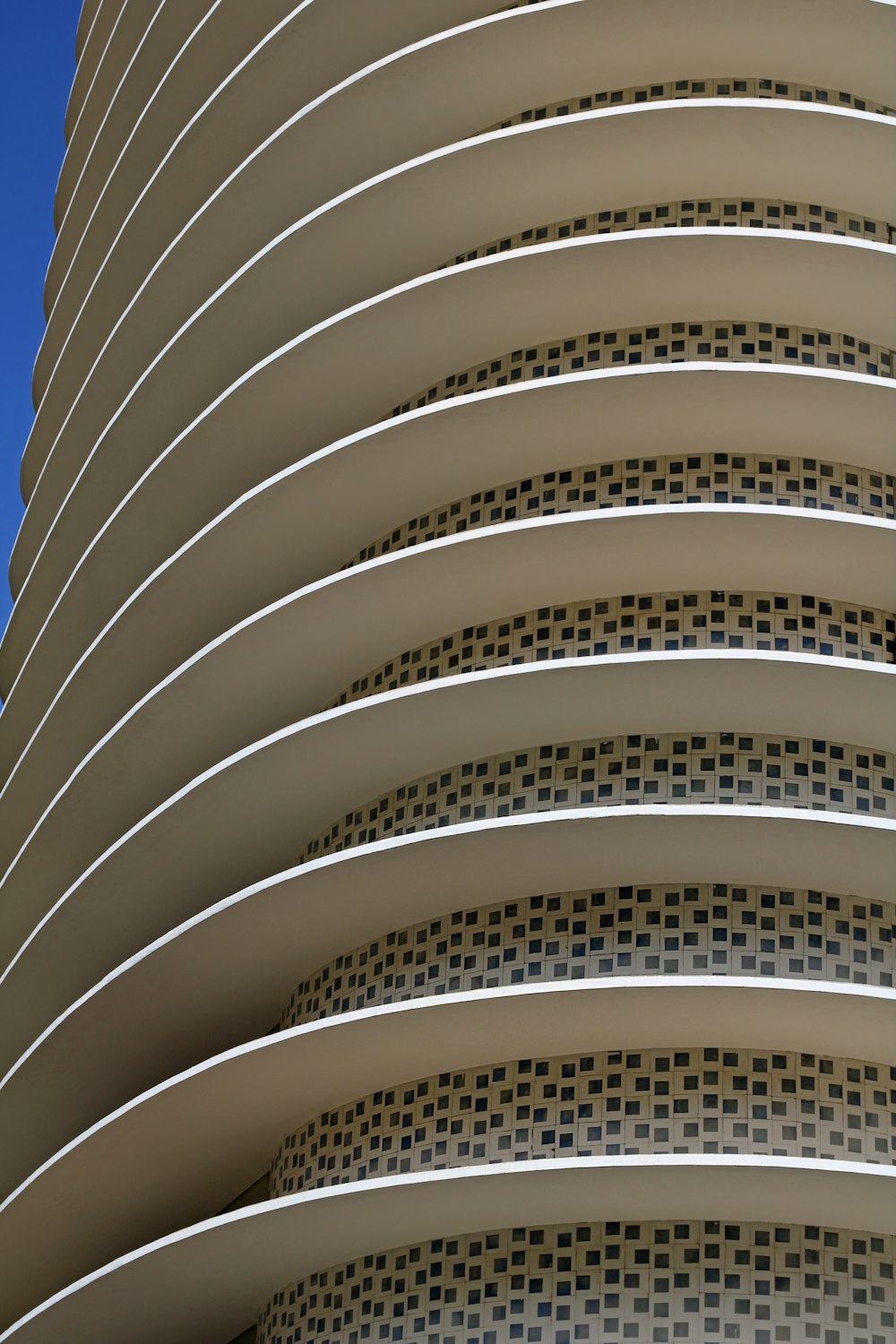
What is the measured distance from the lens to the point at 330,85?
72.7 ft

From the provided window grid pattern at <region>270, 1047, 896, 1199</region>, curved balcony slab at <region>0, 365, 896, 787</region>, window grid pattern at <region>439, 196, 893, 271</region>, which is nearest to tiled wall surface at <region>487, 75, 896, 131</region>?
window grid pattern at <region>439, 196, 893, 271</region>

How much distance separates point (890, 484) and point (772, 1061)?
557 centimetres

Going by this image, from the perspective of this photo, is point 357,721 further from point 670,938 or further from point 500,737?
point 670,938

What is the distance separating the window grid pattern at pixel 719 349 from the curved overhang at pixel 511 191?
1.46 meters

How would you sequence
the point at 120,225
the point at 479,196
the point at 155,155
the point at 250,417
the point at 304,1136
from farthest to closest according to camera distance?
the point at 120,225
the point at 155,155
the point at 250,417
the point at 479,196
the point at 304,1136

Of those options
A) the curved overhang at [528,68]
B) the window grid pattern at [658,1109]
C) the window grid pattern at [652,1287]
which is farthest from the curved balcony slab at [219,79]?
the window grid pattern at [652,1287]

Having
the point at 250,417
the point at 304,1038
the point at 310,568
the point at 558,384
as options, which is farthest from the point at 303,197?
the point at 304,1038

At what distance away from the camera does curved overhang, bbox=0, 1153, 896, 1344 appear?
12.2m

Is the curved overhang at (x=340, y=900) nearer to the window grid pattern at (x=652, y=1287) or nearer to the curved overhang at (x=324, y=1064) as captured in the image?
the curved overhang at (x=324, y=1064)

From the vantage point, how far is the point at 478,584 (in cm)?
1591

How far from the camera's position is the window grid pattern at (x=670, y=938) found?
46.2ft

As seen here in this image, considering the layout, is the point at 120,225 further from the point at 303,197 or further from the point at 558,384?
the point at 558,384

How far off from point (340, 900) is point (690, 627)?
3.67 m

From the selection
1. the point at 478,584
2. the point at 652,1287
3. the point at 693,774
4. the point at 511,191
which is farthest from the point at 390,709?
the point at 511,191
